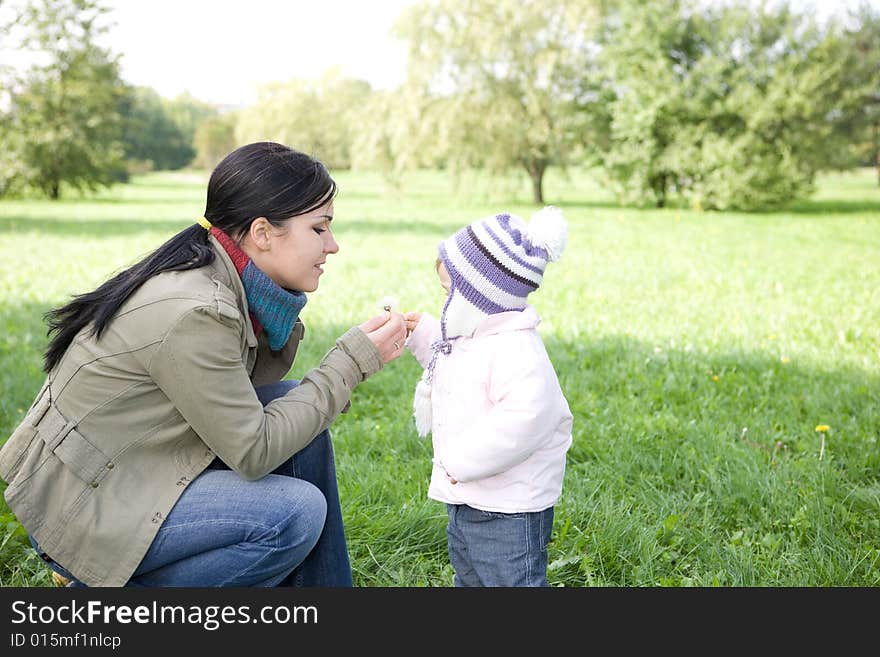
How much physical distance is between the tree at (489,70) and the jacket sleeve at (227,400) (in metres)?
18.8

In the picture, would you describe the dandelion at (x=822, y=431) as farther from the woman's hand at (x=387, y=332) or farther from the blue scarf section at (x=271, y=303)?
the blue scarf section at (x=271, y=303)

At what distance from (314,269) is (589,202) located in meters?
21.0

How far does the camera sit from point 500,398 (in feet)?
7.12

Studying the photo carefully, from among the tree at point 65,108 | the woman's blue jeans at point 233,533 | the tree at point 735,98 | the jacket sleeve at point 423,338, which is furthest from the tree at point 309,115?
the woman's blue jeans at point 233,533

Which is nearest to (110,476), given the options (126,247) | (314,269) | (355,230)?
(314,269)

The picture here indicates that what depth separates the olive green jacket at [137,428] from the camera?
2.03 m

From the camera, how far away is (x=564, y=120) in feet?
71.7

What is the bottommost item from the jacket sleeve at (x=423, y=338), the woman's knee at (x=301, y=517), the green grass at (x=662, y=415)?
the green grass at (x=662, y=415)

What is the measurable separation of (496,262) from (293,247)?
1.81ft

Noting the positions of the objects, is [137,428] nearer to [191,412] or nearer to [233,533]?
[191,412]

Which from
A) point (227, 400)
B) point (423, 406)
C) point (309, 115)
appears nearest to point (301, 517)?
point (227, 400)

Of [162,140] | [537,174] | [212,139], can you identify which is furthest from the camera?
[212,139]

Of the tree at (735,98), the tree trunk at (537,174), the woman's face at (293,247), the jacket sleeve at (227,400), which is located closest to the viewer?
the jacket sleeve at (227,400)

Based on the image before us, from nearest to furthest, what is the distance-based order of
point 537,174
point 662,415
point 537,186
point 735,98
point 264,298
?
point 264,298, point 662,415, point 735,98, point 537,174, point 537,186
